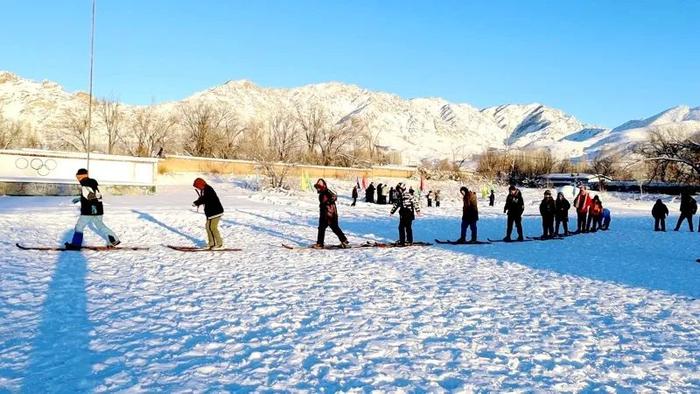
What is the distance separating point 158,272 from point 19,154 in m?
25.6

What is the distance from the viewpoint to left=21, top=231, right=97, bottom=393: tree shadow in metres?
4.16

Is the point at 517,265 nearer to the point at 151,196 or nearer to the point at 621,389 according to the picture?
the point at 621,389

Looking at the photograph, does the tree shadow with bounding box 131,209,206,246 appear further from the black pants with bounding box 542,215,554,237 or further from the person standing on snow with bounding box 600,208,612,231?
the person standing on snow with bounding box 600,208,612,231

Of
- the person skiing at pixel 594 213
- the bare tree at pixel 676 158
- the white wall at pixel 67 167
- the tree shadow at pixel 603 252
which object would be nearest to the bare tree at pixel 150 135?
the white wall at pixel 67 167

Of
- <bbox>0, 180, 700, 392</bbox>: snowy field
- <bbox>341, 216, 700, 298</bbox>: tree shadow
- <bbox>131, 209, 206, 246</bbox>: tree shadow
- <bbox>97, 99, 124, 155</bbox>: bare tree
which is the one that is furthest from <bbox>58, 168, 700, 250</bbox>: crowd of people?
<bbox>97, 99, 124, 155</bbox>: bare tree

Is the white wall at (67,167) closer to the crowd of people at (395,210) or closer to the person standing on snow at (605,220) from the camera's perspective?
the crowd of people at (395,210)

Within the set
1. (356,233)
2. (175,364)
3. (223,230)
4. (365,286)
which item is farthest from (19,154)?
(175,364)

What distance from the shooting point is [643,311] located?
23.2ft

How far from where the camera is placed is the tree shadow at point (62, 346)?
4.16 m

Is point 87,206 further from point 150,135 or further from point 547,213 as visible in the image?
point 150,135

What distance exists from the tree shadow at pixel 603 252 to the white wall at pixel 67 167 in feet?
54.7

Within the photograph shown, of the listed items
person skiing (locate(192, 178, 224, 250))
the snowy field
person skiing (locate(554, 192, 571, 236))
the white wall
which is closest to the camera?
the snowy field

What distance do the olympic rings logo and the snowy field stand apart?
64.9 feet

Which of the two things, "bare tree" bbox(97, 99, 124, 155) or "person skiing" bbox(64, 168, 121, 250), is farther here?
"bare tree" bbox(97, 99, 124, 155)
